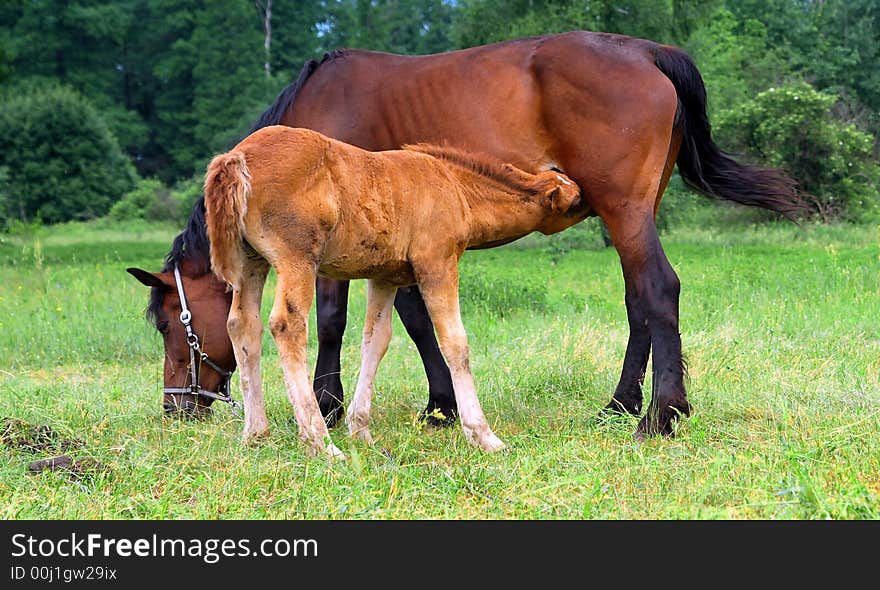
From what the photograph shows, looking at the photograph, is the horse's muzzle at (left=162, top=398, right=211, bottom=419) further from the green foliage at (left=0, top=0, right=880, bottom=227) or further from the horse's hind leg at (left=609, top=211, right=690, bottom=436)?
the green foliage at (left=0, top=0, right=880, bottom=227)

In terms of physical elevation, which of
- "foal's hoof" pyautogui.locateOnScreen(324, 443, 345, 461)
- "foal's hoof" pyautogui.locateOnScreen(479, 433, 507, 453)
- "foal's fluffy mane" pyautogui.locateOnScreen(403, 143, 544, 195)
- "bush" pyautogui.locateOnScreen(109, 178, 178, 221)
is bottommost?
"bush" pyautogui.locateOnScreen(109, 178, 178, 221)

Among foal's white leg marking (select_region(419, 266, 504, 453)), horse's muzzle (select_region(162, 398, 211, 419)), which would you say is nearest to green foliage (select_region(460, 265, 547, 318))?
horse's muzzle (select_region(162, 398, 211, 419))

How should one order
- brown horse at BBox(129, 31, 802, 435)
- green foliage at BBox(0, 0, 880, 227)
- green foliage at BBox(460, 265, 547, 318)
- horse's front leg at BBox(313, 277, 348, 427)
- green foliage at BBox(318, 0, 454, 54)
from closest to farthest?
1. brown horse at BBox(129, 31, 802, 435)
2. horse's front leg at BBox(313, 277, 348, 427)
3. green foliage at BBox(460, 265, 547, 318)
4. green foliage at BBox(0, 0, 880, 227)
5. green foliage at BBox(318, 0, 454, 54)

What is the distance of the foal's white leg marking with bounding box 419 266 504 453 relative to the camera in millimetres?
4656

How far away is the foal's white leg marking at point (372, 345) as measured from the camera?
16.4ft

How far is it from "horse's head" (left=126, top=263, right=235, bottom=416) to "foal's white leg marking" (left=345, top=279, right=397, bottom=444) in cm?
101

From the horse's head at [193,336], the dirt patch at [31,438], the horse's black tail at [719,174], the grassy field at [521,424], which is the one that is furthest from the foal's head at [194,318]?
the horse's black tail at [719,174]

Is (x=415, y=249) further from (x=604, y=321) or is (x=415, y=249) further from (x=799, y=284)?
(x=799, y=284)

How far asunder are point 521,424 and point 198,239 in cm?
220

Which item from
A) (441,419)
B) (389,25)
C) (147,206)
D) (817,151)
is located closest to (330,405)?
(441,419)

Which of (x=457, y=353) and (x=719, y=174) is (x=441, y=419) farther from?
(x=719, y=174)

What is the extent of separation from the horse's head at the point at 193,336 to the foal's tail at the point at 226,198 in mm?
1213

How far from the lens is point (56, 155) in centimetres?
3338

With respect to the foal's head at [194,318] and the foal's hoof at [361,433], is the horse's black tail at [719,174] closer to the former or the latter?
the foal's hoof at [361,433]
